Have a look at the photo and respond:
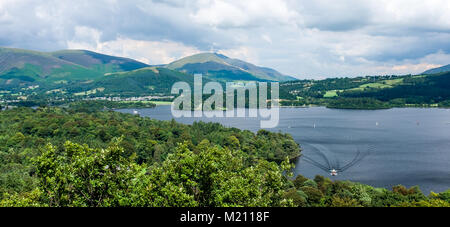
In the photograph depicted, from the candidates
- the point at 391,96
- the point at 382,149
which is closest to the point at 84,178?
the point at 382,149

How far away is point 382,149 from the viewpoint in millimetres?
63781

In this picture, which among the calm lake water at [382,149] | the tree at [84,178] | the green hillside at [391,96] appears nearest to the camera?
the tree at [84,178]

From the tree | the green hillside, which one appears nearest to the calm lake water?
the tree

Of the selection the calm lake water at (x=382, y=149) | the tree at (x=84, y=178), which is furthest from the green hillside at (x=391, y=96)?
the tree at (x=84, y=178)

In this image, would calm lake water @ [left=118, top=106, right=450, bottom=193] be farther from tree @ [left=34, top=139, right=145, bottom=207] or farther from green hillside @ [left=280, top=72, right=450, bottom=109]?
green hillside @ [left=280, top=72, right=450, bottom=109]

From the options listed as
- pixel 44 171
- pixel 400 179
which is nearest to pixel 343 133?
pixel 400 179

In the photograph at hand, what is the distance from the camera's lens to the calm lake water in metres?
46.3

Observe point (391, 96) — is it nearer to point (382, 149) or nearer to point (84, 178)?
point (382, 149)

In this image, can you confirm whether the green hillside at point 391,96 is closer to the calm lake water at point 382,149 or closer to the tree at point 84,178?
the calm lake water at point 382,149

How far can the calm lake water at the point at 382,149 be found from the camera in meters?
46.3

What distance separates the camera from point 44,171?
32.7 ft
